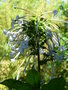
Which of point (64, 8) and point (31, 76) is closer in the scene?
point (31, 76)

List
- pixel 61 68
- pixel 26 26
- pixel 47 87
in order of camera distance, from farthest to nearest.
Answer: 1. pixel 61 68
2. pixel 26 26
3. pixel 47 87

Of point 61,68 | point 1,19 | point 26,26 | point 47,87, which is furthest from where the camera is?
point 1,19

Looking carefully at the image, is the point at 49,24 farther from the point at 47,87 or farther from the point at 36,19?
the point at 47,87

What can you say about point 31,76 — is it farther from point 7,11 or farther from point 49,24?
point 7,11

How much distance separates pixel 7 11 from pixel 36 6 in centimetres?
65

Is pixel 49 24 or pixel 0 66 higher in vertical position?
pixel 49 24

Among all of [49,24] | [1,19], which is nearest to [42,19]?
[49,24]

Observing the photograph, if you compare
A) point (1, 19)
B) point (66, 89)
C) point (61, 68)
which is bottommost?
point (61, 68)

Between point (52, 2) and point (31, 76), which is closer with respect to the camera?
point (31, 76)

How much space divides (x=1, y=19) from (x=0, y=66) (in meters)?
1.04

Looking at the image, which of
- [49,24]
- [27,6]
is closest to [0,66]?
[27,6]

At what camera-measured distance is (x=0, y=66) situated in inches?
206

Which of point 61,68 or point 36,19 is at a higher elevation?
point 36,19

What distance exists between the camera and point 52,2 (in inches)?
218
